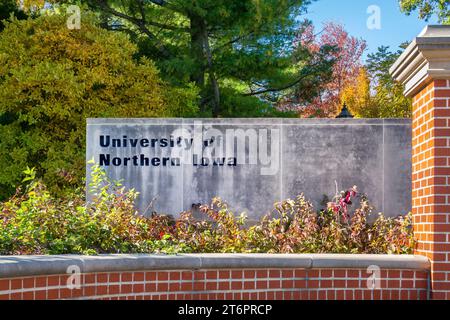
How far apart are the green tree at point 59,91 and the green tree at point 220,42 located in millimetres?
2589

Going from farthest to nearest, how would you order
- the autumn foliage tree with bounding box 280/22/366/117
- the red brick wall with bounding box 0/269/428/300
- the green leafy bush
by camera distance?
the autumn foliage tree with bounding box 280/22/366/117 < the green leafy bush < the red brick wall with bounding box 0/269/428/300

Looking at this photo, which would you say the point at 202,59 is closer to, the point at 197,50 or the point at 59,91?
the point at 197,50

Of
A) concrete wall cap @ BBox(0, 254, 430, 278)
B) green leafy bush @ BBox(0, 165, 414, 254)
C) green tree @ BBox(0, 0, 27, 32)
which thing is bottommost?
concrete wall cap @ BBox(0, 254, 430, 278)

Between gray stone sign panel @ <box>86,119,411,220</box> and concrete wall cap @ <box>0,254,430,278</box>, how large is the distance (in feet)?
26.5

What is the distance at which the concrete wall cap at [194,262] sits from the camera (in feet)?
23.1

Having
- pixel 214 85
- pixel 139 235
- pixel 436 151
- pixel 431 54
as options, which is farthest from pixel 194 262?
pixel 214 85

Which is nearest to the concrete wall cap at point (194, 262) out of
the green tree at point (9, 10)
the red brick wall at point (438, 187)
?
the red brick wall at point (438, 187)

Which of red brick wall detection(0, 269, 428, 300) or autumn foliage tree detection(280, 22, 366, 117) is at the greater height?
autumn foliage tree detection(280, 22, 366, 117)

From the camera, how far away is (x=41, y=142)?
77.0 ft

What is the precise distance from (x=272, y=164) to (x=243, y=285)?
8668 mm

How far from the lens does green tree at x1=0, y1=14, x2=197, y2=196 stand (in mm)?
22891

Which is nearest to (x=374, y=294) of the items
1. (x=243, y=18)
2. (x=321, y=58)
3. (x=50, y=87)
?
(x=50, y=87)

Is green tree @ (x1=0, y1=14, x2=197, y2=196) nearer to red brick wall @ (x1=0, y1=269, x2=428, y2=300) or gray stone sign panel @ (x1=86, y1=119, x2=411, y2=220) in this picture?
gray stone sign panel @ (x1=86, y1=119, x2=411, y2=220)

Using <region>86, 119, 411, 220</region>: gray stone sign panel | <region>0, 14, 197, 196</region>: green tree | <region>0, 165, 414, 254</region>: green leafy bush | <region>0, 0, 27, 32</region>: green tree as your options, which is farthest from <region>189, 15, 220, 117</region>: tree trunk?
<region>0, 165, 414, 254</region>: green leafy bush
